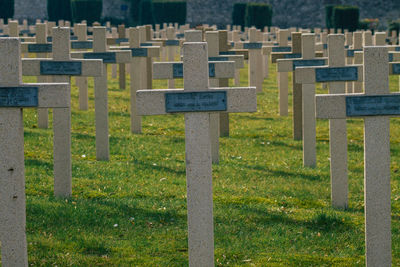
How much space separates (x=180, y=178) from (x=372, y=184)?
13.7 feet

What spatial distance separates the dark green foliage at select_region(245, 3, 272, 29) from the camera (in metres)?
39.1

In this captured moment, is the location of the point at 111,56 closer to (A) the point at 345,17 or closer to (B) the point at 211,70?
(B) the point at 211,70

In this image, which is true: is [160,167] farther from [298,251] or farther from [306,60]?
[298,251]

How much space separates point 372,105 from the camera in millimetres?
5793

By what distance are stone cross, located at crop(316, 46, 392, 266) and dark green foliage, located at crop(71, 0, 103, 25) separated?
114 feet

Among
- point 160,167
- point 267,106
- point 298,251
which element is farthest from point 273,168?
point 267,106

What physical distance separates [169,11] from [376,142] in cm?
3775

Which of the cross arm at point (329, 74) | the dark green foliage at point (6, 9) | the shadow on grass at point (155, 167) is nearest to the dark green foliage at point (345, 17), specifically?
the dark green foliage at point (6, 9)

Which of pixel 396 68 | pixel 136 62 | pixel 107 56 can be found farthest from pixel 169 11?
pixel 396 68

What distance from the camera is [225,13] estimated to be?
54125 mm

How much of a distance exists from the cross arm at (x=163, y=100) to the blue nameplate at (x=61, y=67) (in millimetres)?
2861

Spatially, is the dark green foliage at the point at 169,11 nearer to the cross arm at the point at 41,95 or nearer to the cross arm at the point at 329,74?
the cross arm at the point at 329,74

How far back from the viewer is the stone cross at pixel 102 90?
10180mm

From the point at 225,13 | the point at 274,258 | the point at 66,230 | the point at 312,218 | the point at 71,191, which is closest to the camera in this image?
the point at 274,258
